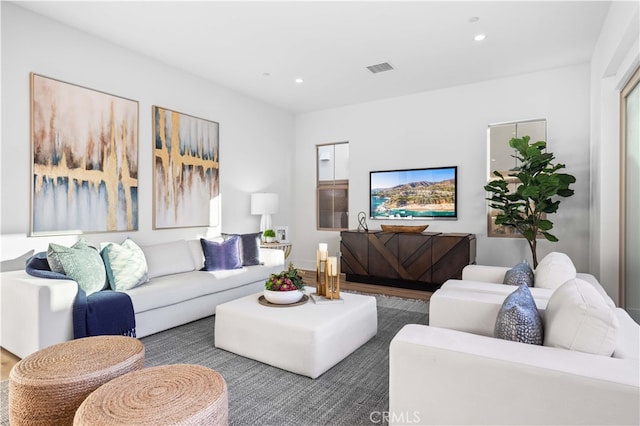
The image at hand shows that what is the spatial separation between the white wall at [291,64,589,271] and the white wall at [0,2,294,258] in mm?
585

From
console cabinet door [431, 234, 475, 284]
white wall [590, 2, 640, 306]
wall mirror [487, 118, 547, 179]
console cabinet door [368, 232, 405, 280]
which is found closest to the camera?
white wall [590, 2, 640, 306]

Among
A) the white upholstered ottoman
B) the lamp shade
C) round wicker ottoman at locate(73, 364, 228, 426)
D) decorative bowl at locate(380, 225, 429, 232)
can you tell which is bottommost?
the white upholstered ottoman

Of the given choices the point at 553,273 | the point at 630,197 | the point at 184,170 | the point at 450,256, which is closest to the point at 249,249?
the point at 184,170

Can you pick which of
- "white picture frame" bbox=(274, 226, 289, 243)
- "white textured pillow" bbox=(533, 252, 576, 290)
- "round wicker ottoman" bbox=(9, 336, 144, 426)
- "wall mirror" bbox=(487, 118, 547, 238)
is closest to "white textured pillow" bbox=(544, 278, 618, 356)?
"white textured pillow" bbox=(533, 252, 576, 290)

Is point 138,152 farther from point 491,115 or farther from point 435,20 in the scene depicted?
point 491,115

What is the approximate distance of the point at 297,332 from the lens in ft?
7.60

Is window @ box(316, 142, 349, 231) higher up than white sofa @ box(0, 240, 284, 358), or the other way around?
window @ box(316, 142, 349, 231)

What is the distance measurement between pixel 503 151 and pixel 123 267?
4.82 meters

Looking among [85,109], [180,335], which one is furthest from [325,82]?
[180,335]

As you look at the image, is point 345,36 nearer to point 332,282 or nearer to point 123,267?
point 332,282

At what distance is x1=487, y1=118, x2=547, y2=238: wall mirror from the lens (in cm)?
470

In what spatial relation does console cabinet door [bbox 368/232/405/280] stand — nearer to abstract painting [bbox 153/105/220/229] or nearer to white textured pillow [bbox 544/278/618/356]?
abstract painting [bbox 153/105/220/229]

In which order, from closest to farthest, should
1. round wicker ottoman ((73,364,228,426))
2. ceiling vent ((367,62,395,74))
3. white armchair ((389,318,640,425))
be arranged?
white armchair ((389,318,640,425)) < round wicker ottoman ((73,364,228,426)) < ceiling vent ((367,62,395,74))

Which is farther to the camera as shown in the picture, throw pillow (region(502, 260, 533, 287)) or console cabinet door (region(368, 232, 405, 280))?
console cabinet door (region(368, 232, 405, 280))
